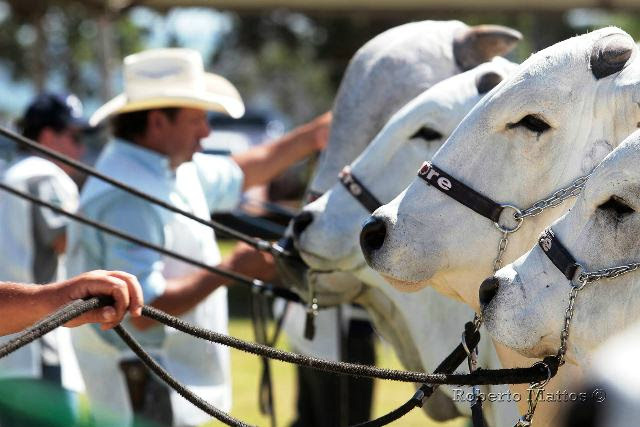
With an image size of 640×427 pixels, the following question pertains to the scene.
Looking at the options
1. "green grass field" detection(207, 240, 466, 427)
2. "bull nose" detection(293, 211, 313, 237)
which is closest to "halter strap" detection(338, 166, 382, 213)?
"bull nose" detection(293, 211, 313, 237)

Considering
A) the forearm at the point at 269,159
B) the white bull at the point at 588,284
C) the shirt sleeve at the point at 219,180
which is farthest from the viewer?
the forearm at the point at 269,159

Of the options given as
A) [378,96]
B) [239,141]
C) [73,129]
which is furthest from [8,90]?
[378,96]

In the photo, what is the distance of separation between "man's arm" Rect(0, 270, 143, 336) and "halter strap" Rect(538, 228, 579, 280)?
0.86 metres

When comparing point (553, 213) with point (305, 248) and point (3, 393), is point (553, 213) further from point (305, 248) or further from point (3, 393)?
point (3, 393)

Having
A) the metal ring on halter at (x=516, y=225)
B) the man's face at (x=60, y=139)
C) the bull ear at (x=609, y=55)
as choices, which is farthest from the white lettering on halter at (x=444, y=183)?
the man's face at (x=60, y=139)

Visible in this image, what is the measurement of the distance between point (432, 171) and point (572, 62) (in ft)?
1.43

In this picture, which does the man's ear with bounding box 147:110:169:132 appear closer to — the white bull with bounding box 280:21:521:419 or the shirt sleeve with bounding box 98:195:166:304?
the shirt sleeve with bounding box 98:195:166:304

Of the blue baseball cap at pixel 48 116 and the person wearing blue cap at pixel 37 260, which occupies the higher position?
the blue baseball cap at pixel 48 116

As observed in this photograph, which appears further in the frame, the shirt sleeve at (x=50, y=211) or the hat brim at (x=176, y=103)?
the shirt sleeve at (x=50, y=211)

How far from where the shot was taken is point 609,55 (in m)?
2.87

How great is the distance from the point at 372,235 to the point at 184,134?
189cm

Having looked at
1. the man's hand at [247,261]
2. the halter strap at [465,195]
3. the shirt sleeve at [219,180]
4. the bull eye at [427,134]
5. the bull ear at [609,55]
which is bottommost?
the halter strap at [465,195]

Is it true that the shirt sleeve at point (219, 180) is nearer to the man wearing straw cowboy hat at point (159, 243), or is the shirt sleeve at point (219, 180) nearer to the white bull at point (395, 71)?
the man wearing straw cowboy hat at point (159, 243)

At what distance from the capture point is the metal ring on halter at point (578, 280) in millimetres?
2453
